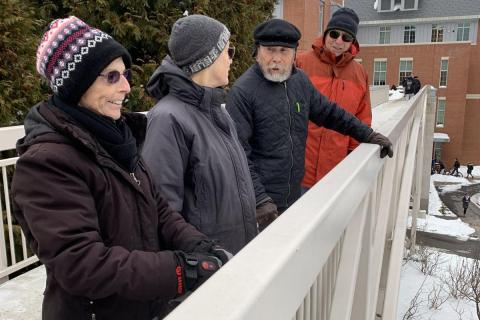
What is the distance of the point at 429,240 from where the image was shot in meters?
19.5

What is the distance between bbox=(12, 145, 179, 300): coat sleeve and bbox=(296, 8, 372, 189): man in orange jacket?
2.51 m

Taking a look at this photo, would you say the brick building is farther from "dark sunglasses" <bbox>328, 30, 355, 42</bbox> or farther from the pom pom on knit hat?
the pom pom on knit hat

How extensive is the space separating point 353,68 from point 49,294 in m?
2.96

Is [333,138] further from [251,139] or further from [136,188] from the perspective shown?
[136,188]

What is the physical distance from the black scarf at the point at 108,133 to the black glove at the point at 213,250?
13.4 inches

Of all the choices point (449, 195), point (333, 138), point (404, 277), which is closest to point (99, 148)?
point (333, 138)

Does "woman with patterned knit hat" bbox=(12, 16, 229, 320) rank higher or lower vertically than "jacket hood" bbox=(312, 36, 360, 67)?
lower

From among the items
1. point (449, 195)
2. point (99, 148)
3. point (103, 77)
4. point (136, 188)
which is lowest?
point (449, 195)

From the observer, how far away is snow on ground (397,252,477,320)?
884 cm

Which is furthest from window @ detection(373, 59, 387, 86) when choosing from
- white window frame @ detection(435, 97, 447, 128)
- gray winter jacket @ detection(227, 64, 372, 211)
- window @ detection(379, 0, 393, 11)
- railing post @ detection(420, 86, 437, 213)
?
gray winter jacket @ detection(227, 64, 372, 211)

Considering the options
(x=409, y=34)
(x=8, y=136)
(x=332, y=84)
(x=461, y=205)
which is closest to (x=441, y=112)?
(x=409, y=34)

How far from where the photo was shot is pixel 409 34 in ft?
123

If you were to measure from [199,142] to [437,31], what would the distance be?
39561 mm

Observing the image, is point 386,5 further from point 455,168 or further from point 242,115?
point 242,115
